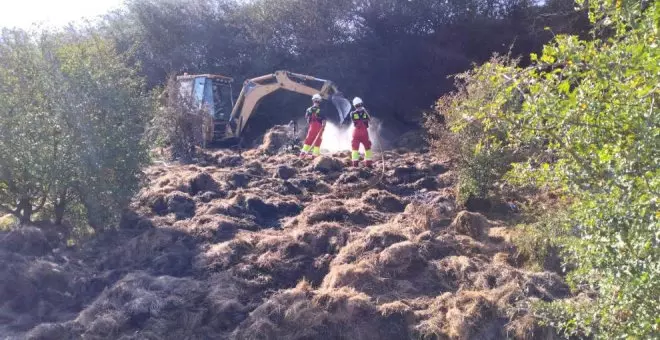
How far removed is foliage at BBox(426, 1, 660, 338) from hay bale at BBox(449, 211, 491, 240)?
449 centimetres

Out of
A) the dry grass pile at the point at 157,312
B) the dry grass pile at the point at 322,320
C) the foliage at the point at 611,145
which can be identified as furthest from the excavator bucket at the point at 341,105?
the foliage at the point at 611,145

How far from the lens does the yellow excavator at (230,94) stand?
51.3 feet

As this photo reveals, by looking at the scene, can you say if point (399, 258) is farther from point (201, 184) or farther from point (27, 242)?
point (27, 242)

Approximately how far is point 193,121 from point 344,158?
442cm

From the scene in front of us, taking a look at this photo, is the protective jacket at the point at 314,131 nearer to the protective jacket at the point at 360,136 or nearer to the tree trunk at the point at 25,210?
the protective jacket at the point at 360,136

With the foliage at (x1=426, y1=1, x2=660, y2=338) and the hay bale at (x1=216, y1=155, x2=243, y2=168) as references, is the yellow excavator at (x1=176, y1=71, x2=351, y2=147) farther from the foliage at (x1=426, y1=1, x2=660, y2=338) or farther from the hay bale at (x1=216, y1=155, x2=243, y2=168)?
the foliage at (x1=426, y1=1, x2=660, y2=338)

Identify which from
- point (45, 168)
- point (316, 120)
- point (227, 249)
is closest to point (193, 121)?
point (316, 120)

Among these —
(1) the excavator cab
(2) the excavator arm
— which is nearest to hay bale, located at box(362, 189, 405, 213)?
(2) the excavator arm

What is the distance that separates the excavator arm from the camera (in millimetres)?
15240

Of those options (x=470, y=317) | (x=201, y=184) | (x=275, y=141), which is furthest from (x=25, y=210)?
(x=275, y=141)

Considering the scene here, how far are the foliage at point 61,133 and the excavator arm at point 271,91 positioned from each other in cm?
639

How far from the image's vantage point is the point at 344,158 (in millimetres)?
13695

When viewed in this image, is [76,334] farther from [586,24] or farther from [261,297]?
[586,24]

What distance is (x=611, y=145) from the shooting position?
3584mm
